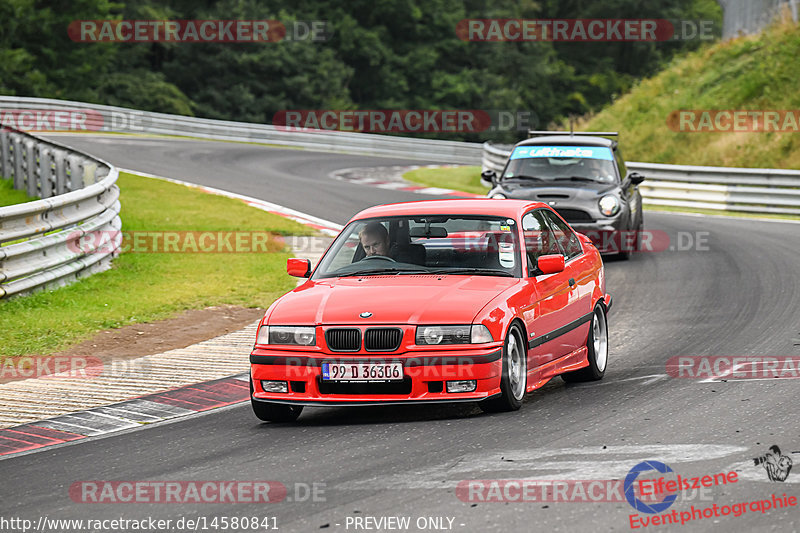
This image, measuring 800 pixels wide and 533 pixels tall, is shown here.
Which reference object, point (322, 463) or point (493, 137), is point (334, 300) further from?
point (493, 137)

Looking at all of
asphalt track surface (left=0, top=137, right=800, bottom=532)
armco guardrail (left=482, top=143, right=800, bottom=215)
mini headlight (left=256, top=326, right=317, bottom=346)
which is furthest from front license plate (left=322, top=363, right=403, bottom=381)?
armco guardrail (left=482, top=143, right=800, bottom=215)

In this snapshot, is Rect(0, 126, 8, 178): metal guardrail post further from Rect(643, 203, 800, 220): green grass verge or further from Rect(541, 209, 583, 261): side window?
Rect(541, 209, 583, 261): side window

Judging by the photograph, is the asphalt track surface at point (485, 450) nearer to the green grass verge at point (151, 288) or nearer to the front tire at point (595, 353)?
the front tire at point (595, 353)

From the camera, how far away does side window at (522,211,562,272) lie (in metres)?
8.46

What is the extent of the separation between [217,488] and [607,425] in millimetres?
2502

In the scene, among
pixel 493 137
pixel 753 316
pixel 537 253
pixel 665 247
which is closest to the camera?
pixel 537 253

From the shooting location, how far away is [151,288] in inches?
544

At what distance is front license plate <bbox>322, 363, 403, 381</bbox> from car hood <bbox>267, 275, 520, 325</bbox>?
10.6 inches

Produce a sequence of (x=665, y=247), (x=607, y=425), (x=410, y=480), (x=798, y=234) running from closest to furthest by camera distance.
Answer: (x=410, y=480), (x=607, y=425), (x=665, y=247), (x=798, y=234)

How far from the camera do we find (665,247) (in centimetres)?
1809

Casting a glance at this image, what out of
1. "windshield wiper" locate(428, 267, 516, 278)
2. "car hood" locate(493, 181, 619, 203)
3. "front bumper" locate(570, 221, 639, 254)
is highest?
"windshield wiper" locate(428, 267, 516, 278)

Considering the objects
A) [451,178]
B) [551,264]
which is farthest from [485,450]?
[451,178]

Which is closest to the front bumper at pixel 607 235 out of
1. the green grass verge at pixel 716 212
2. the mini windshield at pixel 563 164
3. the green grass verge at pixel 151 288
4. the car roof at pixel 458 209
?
the mini windshield at pixel 563 164

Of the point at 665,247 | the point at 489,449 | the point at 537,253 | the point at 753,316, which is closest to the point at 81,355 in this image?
the point at 537,253
